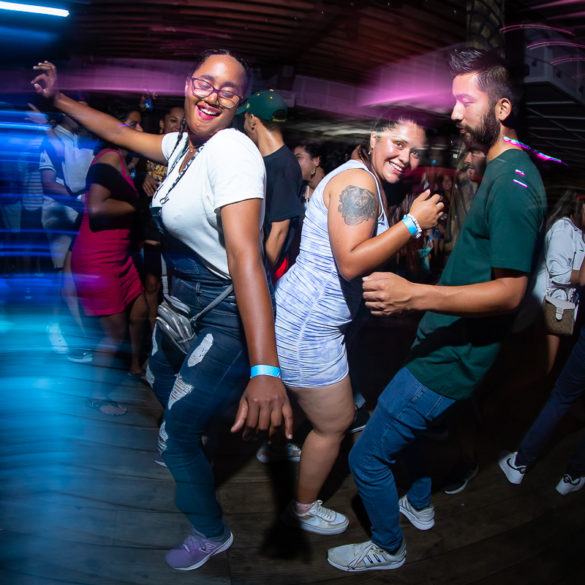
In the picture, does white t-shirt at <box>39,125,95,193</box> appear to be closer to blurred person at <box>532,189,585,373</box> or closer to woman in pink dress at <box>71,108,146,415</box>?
woman in pink dress at <box>71,108,146,415</box>

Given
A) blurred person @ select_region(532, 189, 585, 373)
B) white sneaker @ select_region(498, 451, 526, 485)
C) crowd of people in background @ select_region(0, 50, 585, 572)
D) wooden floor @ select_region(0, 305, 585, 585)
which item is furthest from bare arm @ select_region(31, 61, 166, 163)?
white sneaker @ select_region(498, 451, 526, 485)

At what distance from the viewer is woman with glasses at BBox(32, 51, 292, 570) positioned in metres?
0.66

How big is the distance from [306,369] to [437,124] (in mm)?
563

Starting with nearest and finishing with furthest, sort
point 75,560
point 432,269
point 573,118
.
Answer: point 75,560 → point 573,118 → point 432,269

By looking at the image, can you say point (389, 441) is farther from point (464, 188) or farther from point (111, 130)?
point (111, 130)

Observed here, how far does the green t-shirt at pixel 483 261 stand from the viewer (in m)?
0.70

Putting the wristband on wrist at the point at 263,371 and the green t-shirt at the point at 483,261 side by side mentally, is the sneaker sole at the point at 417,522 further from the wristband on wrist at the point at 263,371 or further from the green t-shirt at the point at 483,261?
the wristband on wrist at the point at 263,371

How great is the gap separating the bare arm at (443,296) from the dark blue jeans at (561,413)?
24cm

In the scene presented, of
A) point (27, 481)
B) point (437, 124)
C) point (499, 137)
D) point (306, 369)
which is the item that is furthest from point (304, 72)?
point (27, 481)

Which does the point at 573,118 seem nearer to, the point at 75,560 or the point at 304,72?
the point at 304,72

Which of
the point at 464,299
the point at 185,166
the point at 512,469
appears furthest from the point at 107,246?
the point at 512,469

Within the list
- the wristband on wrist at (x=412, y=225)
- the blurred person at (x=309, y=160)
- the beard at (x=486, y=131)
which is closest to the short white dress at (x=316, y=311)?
the wristband on wrist at (x=412, y=225)

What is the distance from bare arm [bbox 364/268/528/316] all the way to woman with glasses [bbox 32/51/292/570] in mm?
215

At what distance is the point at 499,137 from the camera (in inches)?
29.5
